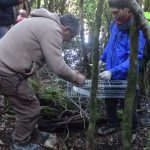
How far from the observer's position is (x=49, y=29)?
12.9 feet

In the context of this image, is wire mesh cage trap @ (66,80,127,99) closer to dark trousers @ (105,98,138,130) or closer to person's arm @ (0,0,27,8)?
dark trousers @ (105,98,138,130)

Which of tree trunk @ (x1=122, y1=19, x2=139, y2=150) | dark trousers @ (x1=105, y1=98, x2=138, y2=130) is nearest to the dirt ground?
dark trousers @ (x1=105, y1=98, x2=138, y2=130)

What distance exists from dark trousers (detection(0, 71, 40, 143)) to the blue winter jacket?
934mm

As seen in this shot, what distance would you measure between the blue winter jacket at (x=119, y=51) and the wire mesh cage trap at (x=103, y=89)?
3.9 inches

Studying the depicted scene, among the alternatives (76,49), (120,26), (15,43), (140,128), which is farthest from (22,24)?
(76,49)

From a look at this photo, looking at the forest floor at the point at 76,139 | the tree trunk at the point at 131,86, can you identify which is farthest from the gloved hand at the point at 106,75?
the tree trunk at the point at 131,86

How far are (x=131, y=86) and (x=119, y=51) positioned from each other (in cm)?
137

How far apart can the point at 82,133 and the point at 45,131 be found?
46 centimetres

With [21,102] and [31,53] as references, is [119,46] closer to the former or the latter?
[31,53]

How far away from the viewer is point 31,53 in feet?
13.3

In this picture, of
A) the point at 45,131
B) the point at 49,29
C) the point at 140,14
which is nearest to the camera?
the point at 140,14

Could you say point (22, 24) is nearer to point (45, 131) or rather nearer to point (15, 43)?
point (15, 43)

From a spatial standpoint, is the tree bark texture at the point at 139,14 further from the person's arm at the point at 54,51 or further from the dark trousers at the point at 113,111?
the dark trousers at the point at 113,111

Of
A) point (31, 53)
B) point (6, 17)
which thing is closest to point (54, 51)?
point (31, 53)
